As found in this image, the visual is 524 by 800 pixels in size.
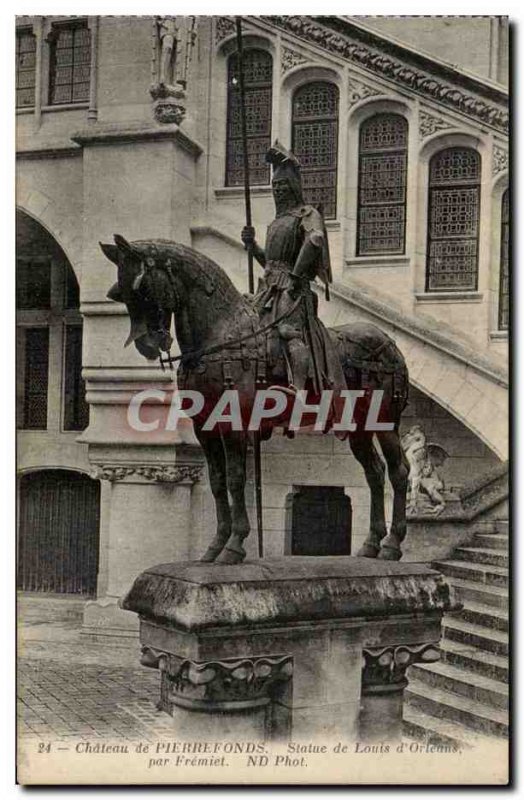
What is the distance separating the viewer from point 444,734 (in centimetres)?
838

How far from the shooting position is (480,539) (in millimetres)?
10492

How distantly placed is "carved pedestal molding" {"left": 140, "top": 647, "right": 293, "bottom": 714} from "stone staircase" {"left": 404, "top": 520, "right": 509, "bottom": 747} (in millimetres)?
1616

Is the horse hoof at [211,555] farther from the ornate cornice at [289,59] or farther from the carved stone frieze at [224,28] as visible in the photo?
the carved stone frieze at [224,28]

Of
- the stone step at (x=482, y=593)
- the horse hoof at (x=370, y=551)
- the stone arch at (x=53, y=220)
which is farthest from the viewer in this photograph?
the stone arch at (x=53, y=220)

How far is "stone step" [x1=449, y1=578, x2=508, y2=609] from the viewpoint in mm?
9328

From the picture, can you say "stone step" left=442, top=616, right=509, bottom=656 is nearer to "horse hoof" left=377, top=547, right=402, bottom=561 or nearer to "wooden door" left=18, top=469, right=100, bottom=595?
"horse hoof" left=377, top=547, right=402, bottom=561

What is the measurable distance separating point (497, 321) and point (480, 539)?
2.08m

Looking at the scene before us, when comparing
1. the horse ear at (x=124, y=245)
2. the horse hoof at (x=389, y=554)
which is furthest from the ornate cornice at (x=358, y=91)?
the horse hoof at (x=389, y=554)

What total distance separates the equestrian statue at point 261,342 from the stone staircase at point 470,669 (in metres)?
1.47

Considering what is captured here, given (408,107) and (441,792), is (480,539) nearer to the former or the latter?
(441,792)

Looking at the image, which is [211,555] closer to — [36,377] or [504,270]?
[504,270]

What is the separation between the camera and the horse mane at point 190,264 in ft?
23.0

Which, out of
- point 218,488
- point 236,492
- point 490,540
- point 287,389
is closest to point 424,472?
point 490,540

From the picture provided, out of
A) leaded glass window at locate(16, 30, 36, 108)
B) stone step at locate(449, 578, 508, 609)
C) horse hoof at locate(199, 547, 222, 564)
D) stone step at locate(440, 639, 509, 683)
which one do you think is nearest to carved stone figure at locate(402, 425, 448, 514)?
stone step at locate(449, 578, 508, 609)
